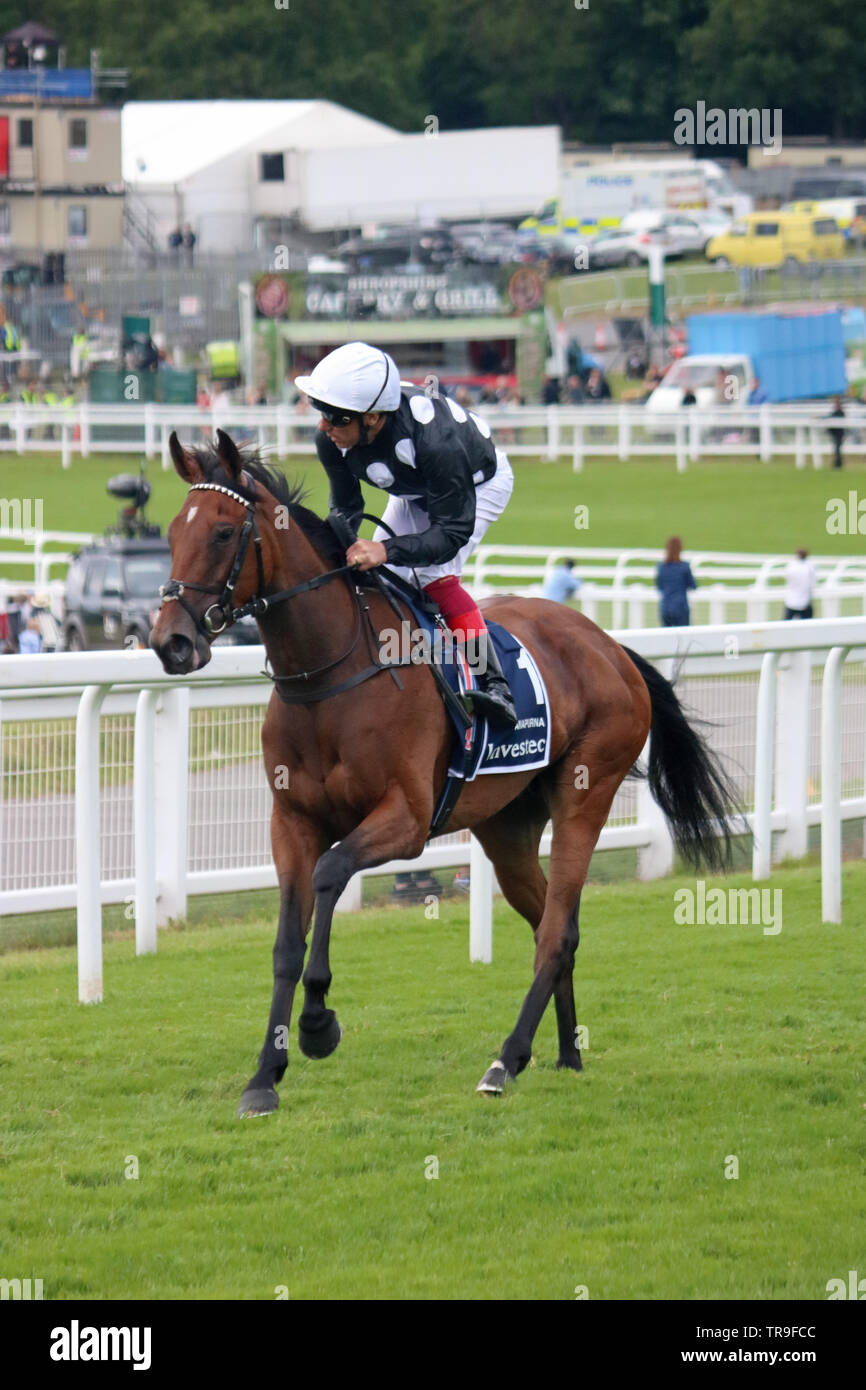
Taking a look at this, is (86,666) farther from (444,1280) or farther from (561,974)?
(444,1280)

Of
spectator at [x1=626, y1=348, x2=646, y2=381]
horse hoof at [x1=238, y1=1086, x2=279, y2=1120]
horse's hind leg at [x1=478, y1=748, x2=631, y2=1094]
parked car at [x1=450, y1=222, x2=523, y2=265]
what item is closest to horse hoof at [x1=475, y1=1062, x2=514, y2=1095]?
horse's hind leg at [x1=478, y1=748, x2=631, y2=1094]

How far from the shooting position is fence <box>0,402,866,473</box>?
27.3 meters

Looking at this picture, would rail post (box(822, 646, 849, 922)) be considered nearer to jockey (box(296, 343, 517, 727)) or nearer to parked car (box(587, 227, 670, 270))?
jockey (box(296, 343, 517, 727))

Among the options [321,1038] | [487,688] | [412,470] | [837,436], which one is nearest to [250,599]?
[412,470]

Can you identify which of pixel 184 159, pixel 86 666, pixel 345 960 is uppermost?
pixel 184 159

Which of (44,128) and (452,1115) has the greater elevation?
(44,128)

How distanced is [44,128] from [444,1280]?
46.4 m

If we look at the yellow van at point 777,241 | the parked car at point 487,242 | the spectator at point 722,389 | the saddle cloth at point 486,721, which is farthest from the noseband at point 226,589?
the yellow van at point 777,241

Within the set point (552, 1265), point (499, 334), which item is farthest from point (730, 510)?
point (552, 1265)

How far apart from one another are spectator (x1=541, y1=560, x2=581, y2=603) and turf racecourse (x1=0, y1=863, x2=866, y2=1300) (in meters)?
8.54

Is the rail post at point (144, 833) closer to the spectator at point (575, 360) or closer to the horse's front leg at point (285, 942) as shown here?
the horse's front leg at point (285, 942)

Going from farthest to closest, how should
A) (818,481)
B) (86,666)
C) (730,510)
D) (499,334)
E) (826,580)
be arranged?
(499,334) → (818,481) → (730,510) → (826,580) → (86,666)

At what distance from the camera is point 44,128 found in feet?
155

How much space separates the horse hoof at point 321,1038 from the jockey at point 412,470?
1.03 m
